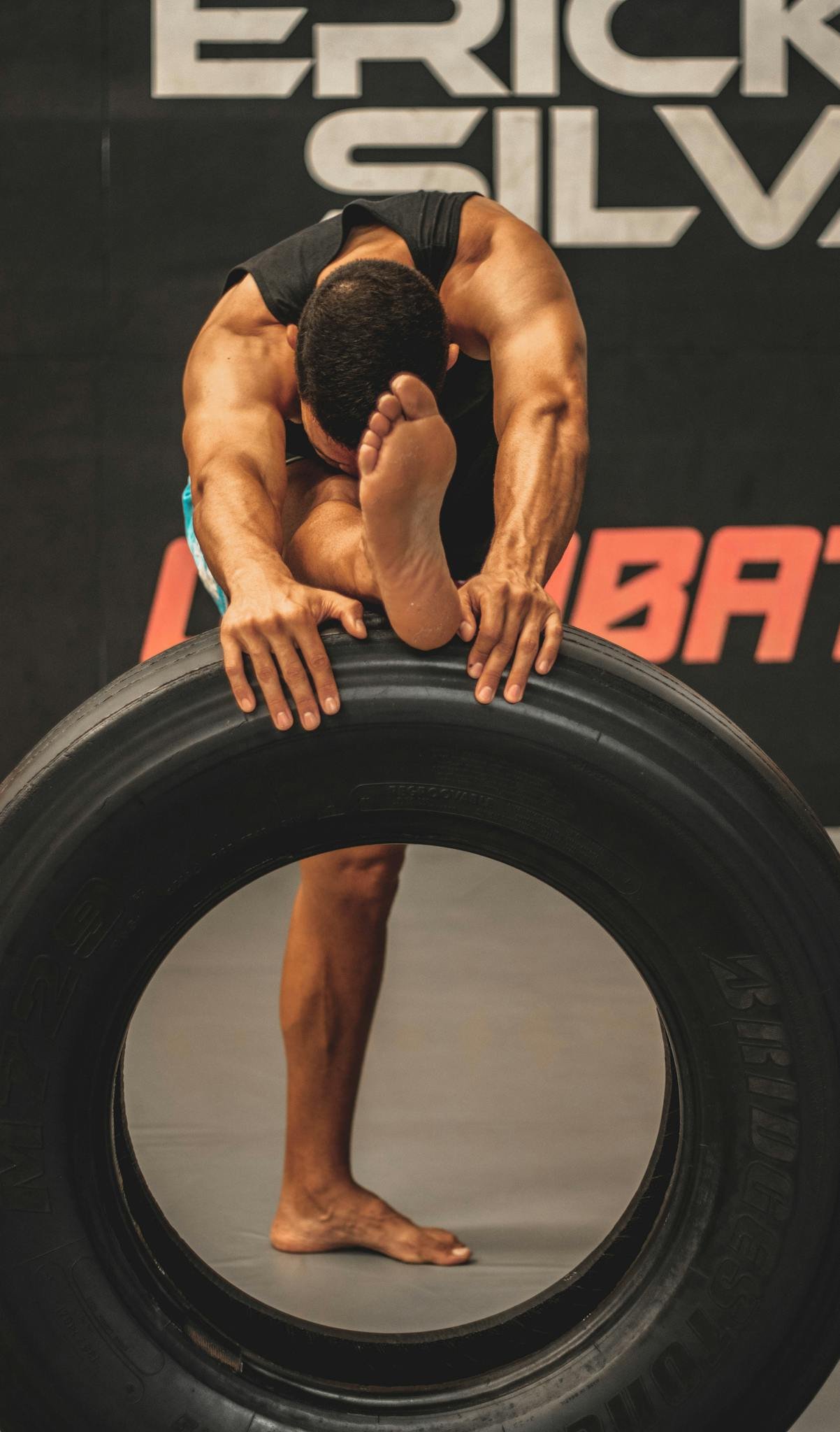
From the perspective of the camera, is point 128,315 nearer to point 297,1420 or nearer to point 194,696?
point 194,696

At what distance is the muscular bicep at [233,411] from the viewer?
1449 millimetres

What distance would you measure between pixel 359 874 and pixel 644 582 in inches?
83.8

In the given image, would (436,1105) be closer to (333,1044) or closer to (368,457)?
(333,1044)

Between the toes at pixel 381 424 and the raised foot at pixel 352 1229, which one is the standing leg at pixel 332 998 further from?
the toes at pixel 381 424

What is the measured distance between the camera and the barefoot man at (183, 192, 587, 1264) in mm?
1079

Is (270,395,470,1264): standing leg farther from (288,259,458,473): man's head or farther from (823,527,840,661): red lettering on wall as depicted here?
(823,527,840,661): red lettering on wall

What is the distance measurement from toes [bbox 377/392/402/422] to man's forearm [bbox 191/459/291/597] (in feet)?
0.68

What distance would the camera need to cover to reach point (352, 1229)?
156 centimetres

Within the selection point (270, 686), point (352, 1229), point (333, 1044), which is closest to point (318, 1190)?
point (352, 1229)

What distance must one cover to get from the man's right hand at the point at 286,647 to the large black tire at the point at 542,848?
0.02m

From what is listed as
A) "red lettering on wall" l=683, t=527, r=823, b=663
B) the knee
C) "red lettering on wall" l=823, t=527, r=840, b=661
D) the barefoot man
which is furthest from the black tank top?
"red lettering on wall" l=823, t=527, r=840, b=661

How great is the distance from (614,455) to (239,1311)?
107 inches

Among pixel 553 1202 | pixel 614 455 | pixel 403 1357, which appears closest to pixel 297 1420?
pixel 403 1357

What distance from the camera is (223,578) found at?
125 centimetres
